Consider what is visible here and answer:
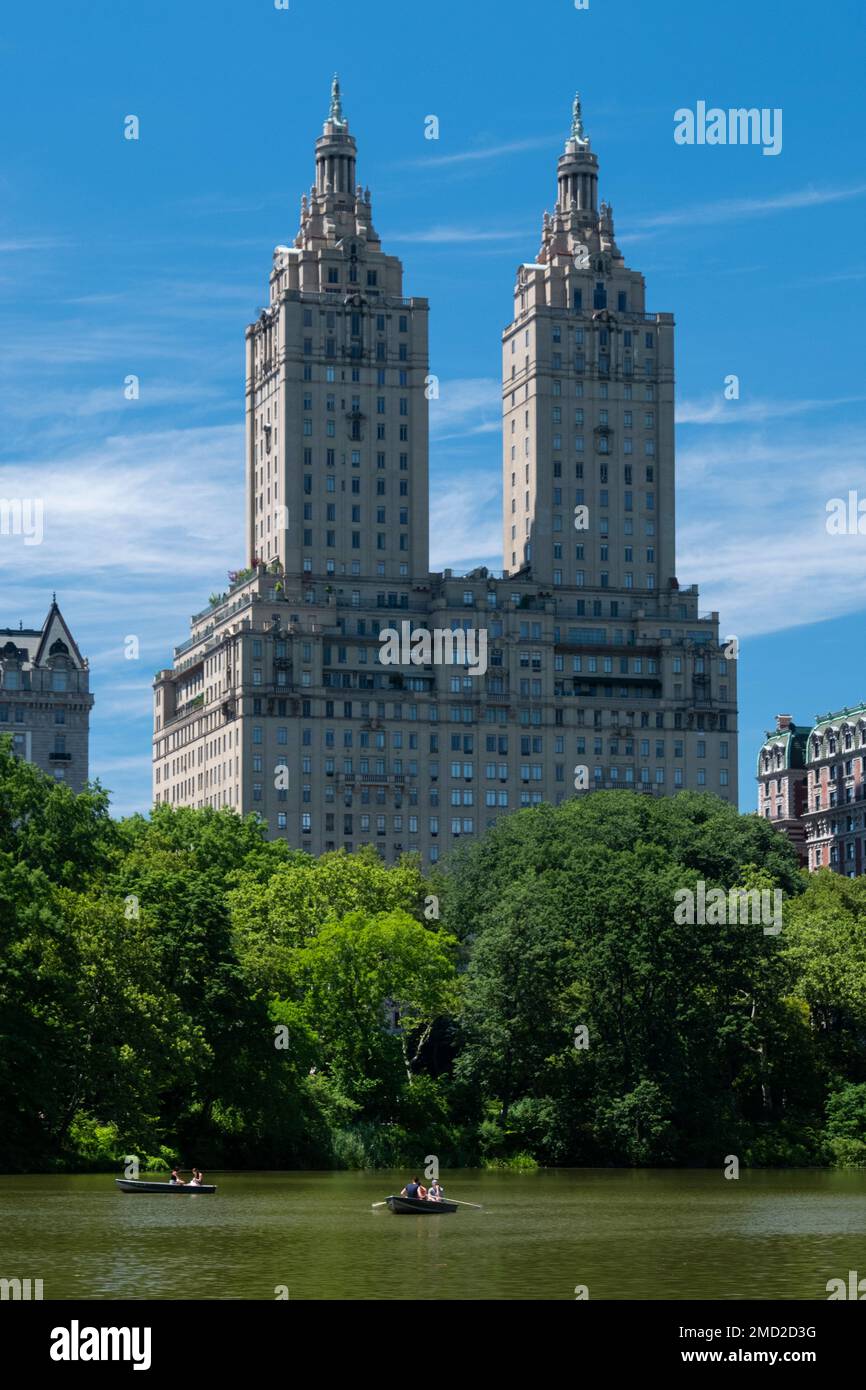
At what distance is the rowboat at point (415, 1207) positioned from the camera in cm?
8069

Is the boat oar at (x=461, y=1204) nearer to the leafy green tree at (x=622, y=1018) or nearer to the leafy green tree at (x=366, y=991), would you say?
the leafy green tree at (x=622, y=1018)

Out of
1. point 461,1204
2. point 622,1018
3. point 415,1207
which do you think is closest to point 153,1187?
point 461,1204

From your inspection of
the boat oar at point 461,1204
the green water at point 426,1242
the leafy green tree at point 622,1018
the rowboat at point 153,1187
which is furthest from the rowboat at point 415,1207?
the leafy green tree at point 622,1018

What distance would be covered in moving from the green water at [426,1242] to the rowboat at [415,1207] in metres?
0.42

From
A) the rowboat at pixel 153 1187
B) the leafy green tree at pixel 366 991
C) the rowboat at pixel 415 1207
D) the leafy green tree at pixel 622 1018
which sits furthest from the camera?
the leafy green tree at pixel 366 991

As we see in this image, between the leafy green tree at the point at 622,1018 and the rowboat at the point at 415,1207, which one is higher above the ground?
the leafy green tree at the point at 622,1018

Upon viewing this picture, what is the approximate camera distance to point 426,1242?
7069 centimetres

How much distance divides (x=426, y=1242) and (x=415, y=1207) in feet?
32.4

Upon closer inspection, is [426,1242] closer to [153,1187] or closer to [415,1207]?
[415,1207]

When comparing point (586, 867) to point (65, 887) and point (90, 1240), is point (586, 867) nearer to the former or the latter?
point (65, 887)

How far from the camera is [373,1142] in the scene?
377ft

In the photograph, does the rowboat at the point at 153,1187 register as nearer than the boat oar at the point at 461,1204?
No

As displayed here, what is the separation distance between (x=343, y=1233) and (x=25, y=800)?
44.4m

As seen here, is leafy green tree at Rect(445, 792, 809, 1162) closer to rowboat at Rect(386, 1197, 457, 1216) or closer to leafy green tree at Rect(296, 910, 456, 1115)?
leafy green tree at Rect(296, 910, 456, 1115)
